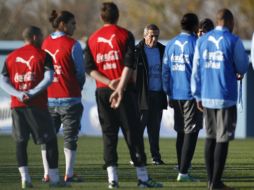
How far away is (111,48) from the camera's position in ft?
46.8

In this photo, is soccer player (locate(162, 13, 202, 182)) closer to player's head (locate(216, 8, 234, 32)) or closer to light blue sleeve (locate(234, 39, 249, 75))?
player's head (locate(216, 8, 234, 32))

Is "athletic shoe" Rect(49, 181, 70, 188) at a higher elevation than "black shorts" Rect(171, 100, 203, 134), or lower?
lower

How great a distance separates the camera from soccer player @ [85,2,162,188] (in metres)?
14.2

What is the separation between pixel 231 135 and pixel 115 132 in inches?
57.2

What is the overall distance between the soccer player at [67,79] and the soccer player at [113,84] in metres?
1.17

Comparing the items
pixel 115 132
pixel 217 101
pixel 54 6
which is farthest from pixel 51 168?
pixel 54 6

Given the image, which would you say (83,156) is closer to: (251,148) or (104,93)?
(251,148)

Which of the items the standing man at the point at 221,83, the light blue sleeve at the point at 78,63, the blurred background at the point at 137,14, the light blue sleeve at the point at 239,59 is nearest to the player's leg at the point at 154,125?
the light blue sleeve at the point at 78,63

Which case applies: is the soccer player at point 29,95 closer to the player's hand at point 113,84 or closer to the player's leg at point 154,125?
the player's hand at point 113,84

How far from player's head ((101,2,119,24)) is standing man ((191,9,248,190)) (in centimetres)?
113

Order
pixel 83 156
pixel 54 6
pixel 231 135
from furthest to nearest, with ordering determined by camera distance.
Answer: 1. pixel 54 6
2. pixel 83 156
3. pixel 231 135

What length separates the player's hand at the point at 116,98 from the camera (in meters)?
14.0

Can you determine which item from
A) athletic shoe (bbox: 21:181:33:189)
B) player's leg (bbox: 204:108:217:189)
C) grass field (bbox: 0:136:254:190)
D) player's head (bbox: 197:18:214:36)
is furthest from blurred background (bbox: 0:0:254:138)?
player's leg (bbox: 204:108:217:189)

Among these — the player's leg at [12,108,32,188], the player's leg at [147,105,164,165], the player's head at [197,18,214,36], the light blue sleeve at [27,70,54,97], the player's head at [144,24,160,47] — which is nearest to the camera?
the light blue sleeve at [27,70,54,97]
